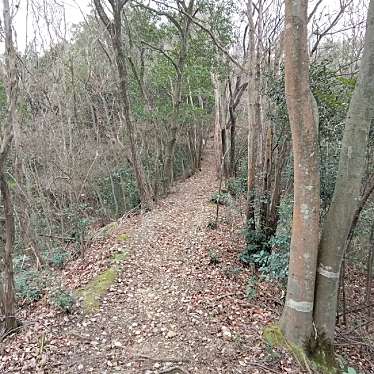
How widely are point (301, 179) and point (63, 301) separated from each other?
3.51 m

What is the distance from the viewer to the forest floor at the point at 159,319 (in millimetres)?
3648

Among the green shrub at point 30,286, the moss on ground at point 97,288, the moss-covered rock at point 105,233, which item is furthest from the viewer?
the moss-covered rock at point 105,233

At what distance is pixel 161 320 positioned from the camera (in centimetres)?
444

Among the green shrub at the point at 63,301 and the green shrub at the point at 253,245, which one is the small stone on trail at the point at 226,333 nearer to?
the green shrub at the point at 63,301

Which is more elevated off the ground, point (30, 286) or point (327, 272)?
point (327, 272)

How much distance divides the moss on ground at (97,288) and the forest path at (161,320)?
101 mm

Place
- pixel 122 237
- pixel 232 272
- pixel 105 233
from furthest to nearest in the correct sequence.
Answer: pixel 105 233, pixel 122 237, pixel 232 272

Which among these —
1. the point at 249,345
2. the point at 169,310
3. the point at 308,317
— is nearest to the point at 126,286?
the point at 169,310

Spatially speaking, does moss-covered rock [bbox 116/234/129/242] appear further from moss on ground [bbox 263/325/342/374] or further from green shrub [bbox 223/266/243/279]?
moss on ground [bbox 263/325/342/374]

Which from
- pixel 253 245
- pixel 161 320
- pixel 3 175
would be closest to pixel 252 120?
pixel 253 245

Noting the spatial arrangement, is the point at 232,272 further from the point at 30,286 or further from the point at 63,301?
the point at 30,286

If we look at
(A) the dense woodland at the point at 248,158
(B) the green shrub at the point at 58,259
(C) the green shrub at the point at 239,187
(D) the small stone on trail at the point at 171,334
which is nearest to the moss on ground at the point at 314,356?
(A) the dense woodland at the point at 248,158

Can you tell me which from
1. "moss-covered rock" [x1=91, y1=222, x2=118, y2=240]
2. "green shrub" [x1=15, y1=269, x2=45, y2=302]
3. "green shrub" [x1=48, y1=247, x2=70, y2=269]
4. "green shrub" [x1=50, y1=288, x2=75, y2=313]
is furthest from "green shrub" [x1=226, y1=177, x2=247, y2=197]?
"green shrub" [x1=50, y1=288, x2=75, y2=313]

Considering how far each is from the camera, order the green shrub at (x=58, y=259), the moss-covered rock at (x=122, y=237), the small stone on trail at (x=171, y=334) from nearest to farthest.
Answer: the small stone on trail at (x=171, y=334) < the green shrub at (x=58, y=259) < the moss-covered rock at (x=122, y=237)
